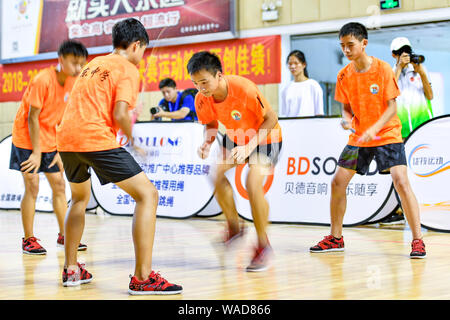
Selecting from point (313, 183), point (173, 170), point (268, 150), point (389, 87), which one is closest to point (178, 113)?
point (173, 170)

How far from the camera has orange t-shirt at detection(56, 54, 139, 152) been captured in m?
4.23

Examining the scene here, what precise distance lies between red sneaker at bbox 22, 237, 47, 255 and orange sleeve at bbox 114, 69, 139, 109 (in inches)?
88.9

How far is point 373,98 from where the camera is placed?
19.1 feet

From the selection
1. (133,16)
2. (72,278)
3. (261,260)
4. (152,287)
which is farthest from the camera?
(133,16)

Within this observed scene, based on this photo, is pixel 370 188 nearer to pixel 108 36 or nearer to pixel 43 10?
pixel 108 36

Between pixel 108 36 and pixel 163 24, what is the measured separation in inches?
43.3

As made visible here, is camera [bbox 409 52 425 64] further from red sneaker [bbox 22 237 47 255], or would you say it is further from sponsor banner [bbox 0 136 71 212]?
sponsor banner [bbox 0 136 71 212]

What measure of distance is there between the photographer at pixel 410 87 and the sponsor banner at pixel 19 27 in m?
7.32

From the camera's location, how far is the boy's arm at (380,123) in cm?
545

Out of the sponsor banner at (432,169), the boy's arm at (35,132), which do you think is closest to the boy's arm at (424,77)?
the sponsor banner at (432,169)

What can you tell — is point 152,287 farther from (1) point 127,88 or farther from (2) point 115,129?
(1) point 127,88

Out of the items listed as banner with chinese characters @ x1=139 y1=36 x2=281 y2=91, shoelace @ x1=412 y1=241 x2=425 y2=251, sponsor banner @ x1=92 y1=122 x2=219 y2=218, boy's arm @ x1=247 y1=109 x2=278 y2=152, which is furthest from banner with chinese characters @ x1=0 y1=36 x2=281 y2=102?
shoelace @ x1=412 y1=241 x2=425 y2=251

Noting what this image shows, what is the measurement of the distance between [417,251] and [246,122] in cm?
166

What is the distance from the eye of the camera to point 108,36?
12.2 meters
